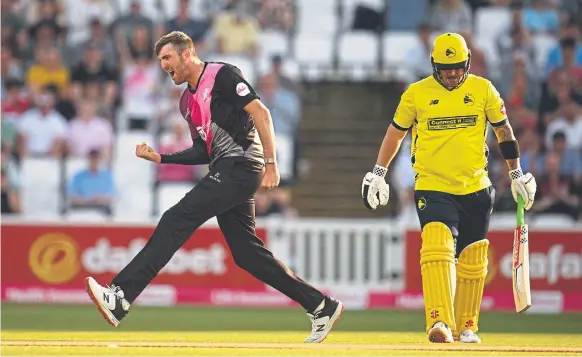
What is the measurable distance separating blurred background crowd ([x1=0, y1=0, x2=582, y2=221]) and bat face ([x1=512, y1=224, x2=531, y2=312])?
7.00 m

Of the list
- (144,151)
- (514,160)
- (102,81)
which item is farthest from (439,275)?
(102,81)

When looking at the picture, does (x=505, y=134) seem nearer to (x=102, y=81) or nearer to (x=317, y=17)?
(x=102, y=81)

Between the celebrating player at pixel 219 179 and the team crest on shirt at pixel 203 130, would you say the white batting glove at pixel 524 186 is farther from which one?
the team crest on shirt at pixel 203 130

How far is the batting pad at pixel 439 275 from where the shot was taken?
9.86 m

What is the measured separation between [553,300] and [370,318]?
2.88 metres

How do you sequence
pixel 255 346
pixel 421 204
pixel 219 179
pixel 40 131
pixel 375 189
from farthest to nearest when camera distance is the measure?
pixel 40 131, pixel 375 189, pixel 421 204, pixel 219 179, pixel 255 346

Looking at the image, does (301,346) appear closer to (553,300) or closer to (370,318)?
(370,318)

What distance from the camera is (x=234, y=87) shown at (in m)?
9.73

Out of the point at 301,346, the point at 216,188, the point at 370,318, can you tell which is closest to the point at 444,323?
the point at 301,346

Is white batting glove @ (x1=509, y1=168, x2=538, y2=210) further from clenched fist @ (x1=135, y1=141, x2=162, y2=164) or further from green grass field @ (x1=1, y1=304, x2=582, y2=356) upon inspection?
clenched fist @ (x1=135, y1=141, x2=162, y2=164)

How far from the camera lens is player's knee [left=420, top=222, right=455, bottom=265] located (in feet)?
32.4

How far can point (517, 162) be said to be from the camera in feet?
34.0

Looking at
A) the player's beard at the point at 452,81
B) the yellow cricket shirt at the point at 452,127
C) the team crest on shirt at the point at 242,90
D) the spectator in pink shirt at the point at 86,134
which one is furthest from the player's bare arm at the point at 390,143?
the spectator in pink shirt at the point at 86,134

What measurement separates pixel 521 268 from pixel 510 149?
0.92 meters
